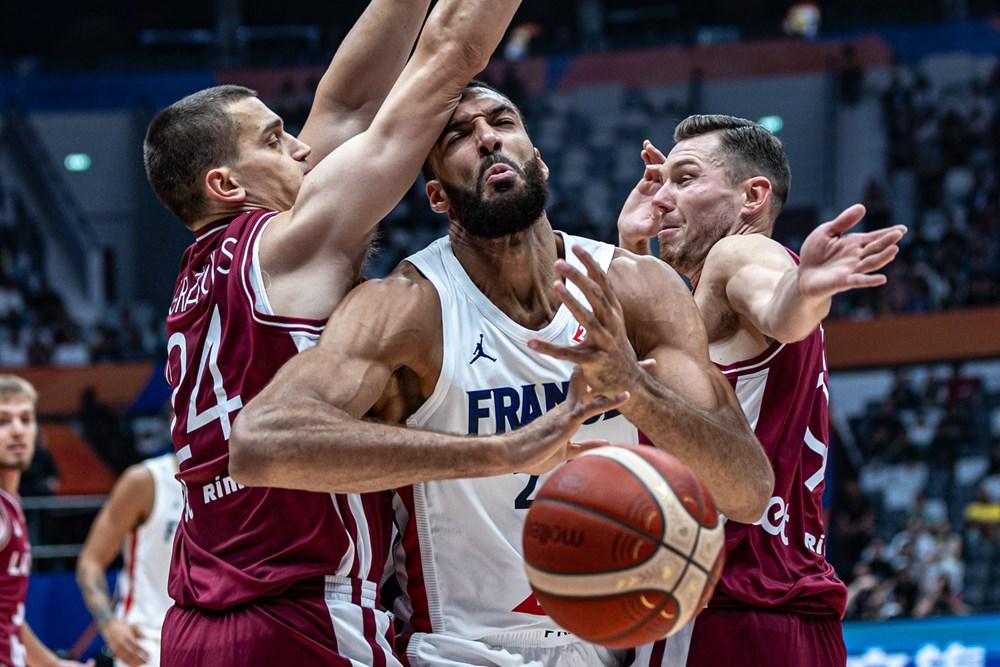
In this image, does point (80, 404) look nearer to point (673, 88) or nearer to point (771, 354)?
point (673, 88)

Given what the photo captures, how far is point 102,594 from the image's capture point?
25.5ft

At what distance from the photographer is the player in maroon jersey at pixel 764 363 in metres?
3.71

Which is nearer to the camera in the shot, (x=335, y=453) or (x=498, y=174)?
(x=335, y=453)

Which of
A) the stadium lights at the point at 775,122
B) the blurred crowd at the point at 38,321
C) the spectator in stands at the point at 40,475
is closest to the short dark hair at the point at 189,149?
the spectator in stands at the point at 40,475

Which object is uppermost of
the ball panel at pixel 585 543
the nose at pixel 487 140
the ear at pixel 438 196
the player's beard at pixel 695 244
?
the nose at pixel 487 140

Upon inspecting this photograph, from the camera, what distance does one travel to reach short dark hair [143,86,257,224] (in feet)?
13.4

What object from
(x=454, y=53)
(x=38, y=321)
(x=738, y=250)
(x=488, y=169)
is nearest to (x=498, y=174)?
(x=488, y=169)

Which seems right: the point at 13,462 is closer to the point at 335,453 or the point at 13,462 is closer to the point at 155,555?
the point at 155,555

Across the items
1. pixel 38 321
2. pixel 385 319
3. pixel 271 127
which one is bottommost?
pixel 385 319

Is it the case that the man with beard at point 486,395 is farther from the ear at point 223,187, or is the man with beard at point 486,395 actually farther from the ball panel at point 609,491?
the ear at point 223,187

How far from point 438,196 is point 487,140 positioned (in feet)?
0.93

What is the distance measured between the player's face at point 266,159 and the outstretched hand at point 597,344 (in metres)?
1.28

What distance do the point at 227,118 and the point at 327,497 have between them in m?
1.37

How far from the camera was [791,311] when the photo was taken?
3.47 metres
